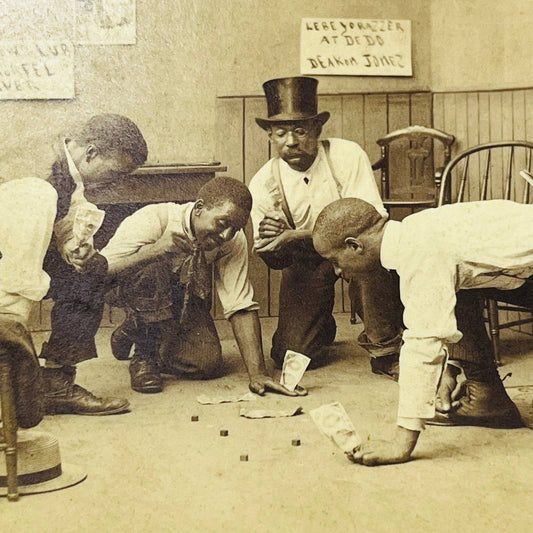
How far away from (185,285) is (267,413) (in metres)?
0.40

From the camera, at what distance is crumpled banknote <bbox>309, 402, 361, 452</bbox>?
1.50 meters

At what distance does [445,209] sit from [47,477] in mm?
884

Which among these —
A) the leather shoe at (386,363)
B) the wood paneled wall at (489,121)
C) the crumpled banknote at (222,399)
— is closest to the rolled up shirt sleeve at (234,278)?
the crumpled banknote at (222,399)

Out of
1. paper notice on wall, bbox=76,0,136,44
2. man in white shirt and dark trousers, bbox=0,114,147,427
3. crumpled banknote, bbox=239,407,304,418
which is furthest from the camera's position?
crumpled banknote, bbox=239,407,304,418

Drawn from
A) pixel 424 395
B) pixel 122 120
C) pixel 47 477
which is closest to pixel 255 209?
pixel 122 120

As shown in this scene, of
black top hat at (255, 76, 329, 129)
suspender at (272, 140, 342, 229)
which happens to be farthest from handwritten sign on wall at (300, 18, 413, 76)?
suspender at (272, 140, 342, 229)

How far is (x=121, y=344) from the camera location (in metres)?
1.87

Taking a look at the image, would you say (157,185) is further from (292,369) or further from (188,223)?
(292,369)

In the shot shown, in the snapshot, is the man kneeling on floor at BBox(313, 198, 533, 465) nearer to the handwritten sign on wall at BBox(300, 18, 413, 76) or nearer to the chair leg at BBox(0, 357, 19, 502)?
the handwritten sign on wall at BBox(300, 18, 413, 76)

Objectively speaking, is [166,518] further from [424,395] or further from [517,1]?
[517,1]

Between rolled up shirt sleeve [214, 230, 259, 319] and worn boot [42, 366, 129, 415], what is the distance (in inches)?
15.0

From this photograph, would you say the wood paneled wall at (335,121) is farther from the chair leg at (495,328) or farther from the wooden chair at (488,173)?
the chair leg at (495,328)

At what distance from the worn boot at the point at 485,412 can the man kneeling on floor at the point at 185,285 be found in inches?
14.6

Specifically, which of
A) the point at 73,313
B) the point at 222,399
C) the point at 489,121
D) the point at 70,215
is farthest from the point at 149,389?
the point at 489,121
